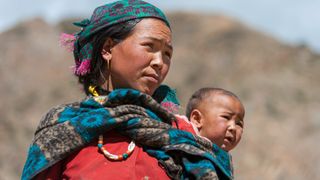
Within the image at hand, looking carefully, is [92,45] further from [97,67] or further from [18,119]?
[18,119]

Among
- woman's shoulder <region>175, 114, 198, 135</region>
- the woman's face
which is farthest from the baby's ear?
the woman's face

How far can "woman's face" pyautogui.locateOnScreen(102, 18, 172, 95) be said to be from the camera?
8.24 feet

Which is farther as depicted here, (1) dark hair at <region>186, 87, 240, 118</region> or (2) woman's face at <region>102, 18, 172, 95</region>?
(1) dark hair at <region>186, 87, 240, 118</region>

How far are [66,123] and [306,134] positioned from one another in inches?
739

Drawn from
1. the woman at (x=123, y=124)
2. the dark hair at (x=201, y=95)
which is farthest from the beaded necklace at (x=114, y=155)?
the dark hair at (x=201, y=95)

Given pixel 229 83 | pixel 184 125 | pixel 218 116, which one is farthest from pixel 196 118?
pixel 229 83

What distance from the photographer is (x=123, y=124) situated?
2414mm

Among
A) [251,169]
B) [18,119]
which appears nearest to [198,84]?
[18,119]

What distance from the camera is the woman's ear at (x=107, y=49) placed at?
2590mm

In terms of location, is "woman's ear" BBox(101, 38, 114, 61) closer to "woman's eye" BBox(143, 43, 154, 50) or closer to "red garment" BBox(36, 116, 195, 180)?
"woman's eye" BBox(143, 43, 154, 50)

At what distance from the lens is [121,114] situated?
2424mm

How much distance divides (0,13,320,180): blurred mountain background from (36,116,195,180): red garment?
8.60 m

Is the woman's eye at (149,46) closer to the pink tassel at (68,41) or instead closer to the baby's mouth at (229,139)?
the pink tassel at (68,41)

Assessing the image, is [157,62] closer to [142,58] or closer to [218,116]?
[142,58]
